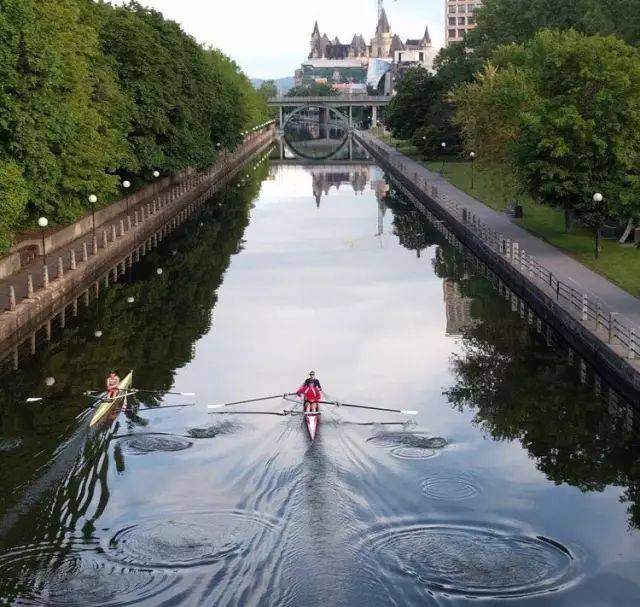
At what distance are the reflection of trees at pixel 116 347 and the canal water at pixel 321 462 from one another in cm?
13

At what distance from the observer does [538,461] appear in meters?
27.9

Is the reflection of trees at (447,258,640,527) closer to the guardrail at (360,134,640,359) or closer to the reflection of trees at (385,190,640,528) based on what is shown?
the reflection of trees at (385,190,640,528)

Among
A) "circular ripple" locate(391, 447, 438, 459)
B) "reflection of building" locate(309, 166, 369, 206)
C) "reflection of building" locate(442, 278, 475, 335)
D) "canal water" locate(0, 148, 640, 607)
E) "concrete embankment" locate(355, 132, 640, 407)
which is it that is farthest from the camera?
"reflection of building" locate(309, 166, 369, 206)

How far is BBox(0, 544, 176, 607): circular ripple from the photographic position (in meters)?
20.2

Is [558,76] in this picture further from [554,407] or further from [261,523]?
[261,523]

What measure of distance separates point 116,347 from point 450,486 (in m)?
18.3

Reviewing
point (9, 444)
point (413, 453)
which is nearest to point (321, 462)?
point (413, 453)

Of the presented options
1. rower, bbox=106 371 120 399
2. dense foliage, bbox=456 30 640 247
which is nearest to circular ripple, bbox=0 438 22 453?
rower, bbox=106 371 120 399

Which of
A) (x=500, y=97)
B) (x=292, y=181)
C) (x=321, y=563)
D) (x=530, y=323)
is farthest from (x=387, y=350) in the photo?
(x=292, y=181)

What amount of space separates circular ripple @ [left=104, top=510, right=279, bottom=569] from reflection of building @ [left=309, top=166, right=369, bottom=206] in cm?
7147

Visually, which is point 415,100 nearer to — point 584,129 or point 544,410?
point 584,129

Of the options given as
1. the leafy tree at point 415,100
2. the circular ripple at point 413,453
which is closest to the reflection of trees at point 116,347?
the circular ripple at point 413,453

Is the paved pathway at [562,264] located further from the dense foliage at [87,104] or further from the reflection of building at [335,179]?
the reflection of building at [335,179]

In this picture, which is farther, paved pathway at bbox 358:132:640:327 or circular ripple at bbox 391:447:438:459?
paved pathway at bbox 358:132:640:327
